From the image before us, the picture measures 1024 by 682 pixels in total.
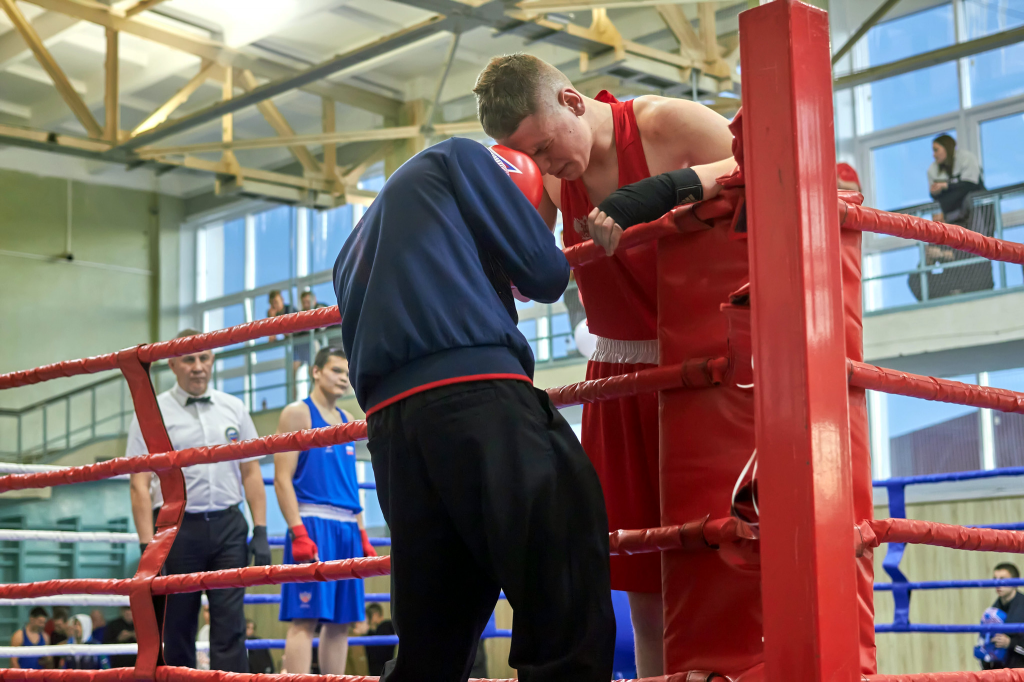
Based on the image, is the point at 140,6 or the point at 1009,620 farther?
the point at 140,6

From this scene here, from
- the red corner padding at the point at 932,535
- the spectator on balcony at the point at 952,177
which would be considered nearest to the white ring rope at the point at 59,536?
the red corner padding at the point at 932,535

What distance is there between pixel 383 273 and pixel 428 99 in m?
10.0

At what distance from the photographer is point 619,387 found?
1.50 meters

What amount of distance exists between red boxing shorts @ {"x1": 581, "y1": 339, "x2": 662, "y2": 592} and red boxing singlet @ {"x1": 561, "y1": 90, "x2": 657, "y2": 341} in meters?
0.04

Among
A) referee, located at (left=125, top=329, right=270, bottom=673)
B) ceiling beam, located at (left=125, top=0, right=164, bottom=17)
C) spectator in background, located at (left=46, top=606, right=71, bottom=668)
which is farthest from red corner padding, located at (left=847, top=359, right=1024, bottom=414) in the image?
ceiling beam, located at (left=125, top=0, right=164, bottom=17)

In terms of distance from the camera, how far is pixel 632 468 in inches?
66.9

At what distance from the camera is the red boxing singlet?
170 centimetres

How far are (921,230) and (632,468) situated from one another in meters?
0.57

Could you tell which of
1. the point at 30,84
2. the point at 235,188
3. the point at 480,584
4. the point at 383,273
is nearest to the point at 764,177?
the point at 383,273

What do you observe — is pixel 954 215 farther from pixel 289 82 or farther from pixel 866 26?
pixel 289 82

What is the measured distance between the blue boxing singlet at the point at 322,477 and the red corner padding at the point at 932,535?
288 cm

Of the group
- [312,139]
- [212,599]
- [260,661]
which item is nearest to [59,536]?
[212,599]

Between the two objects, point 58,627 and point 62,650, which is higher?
point 62,650

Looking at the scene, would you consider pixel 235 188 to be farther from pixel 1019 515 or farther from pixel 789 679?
pixel 789 679
